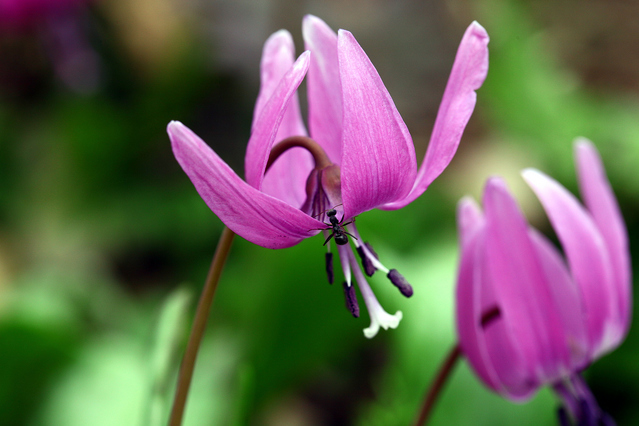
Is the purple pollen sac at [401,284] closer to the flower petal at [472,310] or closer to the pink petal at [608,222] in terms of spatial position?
the flower petal at [472,310]

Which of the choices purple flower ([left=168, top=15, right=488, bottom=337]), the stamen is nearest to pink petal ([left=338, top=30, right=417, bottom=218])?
purple flower ([left=168, top=15, right=488, bottom=337])

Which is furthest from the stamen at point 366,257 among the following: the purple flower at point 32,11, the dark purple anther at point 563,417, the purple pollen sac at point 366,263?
the purple flower at point 32,11

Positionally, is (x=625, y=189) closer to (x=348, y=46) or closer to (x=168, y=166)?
(x=348, y=46)

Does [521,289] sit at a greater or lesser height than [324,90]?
lesser

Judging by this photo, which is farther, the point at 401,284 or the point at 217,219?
the point at 217,219

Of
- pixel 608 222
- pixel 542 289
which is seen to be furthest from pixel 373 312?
pixel 608 222

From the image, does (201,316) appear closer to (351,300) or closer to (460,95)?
(351,300)
